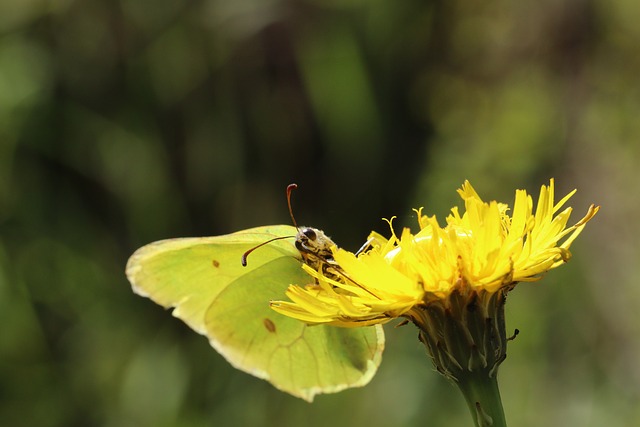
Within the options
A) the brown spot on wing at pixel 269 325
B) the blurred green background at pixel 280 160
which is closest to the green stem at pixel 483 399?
the brown spot on wing at pixel 269 325

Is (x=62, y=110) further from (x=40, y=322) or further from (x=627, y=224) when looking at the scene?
(x=627, y=224)

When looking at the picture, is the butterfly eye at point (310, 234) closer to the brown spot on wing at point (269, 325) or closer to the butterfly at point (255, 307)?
A: the butterfly at point (255, 307)

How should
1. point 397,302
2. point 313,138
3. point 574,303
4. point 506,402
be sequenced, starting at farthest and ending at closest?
point 313,138, point 574,303, point 506,402, point 397,302

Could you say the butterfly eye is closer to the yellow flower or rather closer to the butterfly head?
the butterfly head

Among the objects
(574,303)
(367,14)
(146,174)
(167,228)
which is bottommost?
(574,303)

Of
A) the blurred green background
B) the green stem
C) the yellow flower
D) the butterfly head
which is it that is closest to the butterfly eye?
the butterfly head

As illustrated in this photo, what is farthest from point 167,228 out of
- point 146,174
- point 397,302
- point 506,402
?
point 397,302
